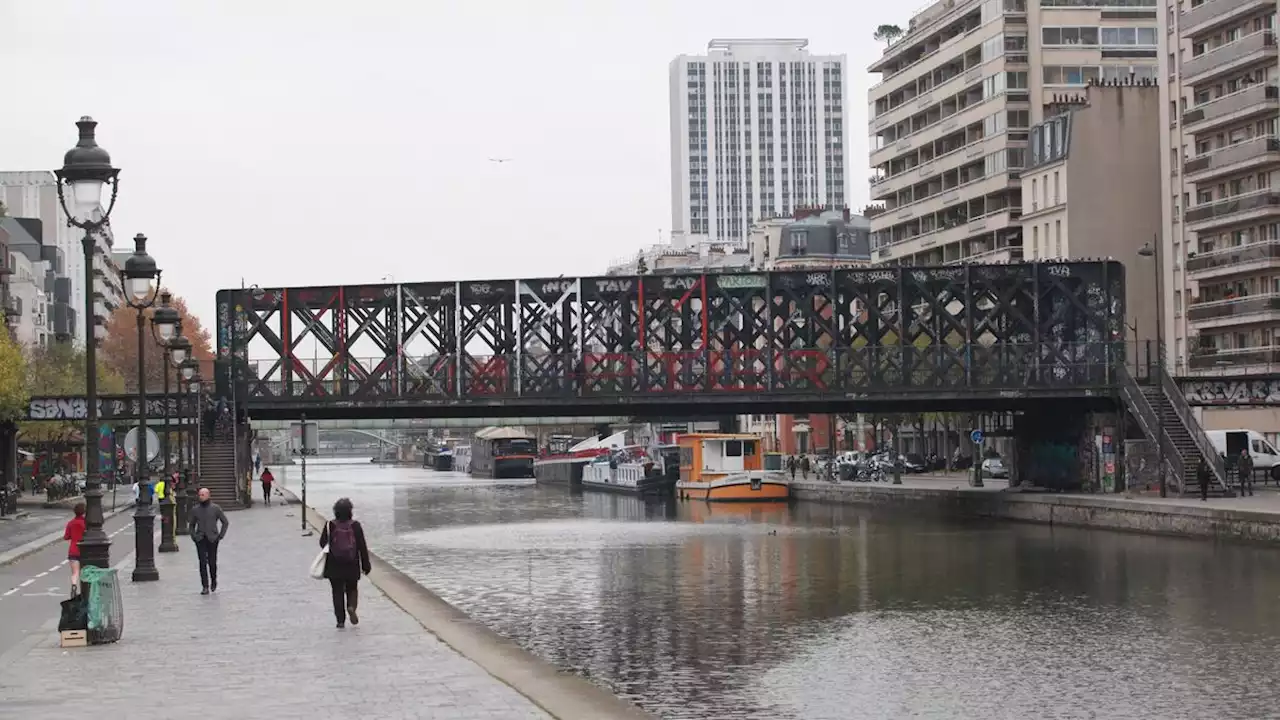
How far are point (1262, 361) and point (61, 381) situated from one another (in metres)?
61.5

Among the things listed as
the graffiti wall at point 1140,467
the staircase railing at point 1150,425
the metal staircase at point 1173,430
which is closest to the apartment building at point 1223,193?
the metal staircase at point 1173,430

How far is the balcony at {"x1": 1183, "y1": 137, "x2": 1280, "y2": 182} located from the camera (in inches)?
3433

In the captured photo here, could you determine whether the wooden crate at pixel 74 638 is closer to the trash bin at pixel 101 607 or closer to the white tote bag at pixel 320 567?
the trash bin at pixel 101 607

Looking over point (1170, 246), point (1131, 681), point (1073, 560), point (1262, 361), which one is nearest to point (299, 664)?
point (1131, 681)

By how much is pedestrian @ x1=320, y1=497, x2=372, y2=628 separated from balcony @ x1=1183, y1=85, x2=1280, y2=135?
7146 centimetres

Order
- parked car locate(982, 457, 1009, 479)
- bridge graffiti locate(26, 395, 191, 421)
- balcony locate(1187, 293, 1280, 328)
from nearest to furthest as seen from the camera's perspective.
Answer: bridge graffiti locate(26, 395, 191, 421) < balcony locate(1187, 293, 1280, 328) < parked car locate(982, 457, 1009, 479)

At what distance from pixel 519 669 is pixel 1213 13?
78817 millimetres

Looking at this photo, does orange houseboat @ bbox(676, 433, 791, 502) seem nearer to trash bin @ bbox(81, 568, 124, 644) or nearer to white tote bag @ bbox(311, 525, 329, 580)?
white tote bag @ bbox(311, 525, 329, 580)

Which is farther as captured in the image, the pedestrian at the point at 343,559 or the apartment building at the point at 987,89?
the apartment building at the point at 987,89

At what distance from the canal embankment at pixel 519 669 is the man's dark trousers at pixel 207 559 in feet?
8.88

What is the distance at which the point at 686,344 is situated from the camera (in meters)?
76.4

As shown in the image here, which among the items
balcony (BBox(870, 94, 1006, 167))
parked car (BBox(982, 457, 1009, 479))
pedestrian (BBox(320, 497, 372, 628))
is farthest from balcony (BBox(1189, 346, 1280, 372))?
pedestrian (BBox(320, 497, 372, 628))

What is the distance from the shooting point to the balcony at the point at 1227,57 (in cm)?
8669

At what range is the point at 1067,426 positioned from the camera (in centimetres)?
7206
